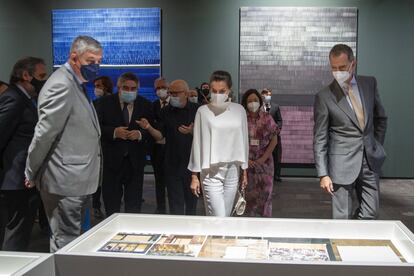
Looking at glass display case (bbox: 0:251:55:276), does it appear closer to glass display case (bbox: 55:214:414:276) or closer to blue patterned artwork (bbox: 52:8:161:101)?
glass display case (bbox: 55:214:414:276)

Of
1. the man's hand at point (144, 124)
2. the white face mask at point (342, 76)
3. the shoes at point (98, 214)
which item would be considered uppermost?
the white face mask at point (342, 76)

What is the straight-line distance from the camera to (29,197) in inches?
147

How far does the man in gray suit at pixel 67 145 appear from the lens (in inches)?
105

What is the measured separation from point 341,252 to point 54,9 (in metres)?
7.83

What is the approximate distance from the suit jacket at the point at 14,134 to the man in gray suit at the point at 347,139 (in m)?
2.02

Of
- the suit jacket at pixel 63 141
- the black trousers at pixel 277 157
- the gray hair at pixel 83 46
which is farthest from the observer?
the black trousers at pixel 277 157

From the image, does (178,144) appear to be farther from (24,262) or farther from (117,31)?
(117,31)

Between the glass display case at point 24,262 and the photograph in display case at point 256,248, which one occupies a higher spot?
the glass display case at point 24,262

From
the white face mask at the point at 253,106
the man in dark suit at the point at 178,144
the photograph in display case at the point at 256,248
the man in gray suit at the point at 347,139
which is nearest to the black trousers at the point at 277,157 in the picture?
the white face mask at the point at 253,106

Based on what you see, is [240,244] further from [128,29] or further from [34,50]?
[34,50]

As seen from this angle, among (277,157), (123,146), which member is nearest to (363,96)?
(123,146)

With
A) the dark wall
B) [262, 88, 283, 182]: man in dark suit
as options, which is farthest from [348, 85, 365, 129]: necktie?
the dark wall

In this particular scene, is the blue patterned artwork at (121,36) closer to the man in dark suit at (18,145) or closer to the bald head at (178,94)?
the bald head at (178,94)

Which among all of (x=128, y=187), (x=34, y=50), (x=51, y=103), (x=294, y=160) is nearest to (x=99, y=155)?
(x=51, y=103)
